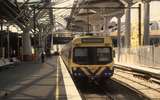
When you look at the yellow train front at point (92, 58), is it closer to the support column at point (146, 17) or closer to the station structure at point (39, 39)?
the station structure at point (39, 39)

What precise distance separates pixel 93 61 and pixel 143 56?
2650 cm

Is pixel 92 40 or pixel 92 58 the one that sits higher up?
pixel 92 40

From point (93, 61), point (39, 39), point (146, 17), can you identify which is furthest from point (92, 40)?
point (39, 39)

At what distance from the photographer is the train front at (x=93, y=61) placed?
22.1 m

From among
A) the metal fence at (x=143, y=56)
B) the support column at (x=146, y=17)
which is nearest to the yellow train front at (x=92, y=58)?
the metal fence at (x=143, y=56)

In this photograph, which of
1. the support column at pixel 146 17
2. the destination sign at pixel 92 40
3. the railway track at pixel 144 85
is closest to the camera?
the railway track at pixel 144 85

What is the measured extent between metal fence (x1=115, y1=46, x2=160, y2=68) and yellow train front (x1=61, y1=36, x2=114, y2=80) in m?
19.7

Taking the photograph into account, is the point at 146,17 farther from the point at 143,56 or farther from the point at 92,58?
the point at 92,58

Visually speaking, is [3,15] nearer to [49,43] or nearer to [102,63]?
[102,63]

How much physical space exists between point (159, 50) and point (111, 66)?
2007cm

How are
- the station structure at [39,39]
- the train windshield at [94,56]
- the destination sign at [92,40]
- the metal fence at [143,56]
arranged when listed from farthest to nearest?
the metal fence at [143,56]
the station structure at [39,39]
the destination sign at [92,40]
the train windshield at [94,56]

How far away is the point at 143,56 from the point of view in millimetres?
48000

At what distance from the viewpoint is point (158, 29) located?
138m

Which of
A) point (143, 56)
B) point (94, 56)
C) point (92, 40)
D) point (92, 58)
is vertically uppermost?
point (92, 40)
